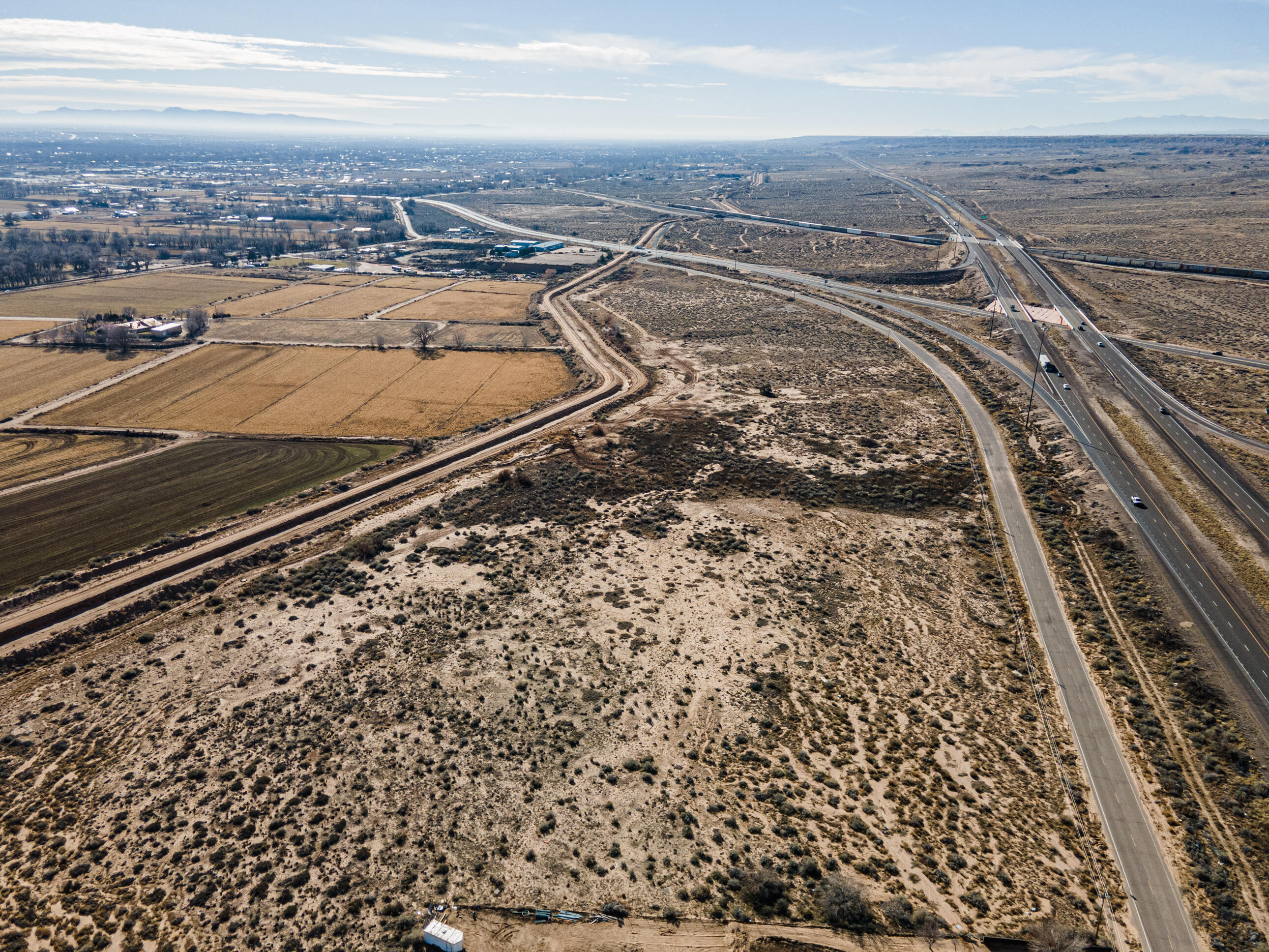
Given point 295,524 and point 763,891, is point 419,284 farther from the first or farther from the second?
point 763,891

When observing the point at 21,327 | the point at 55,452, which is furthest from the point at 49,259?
the point at 55,452

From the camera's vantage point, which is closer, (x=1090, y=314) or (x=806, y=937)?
(x=806, y=937)

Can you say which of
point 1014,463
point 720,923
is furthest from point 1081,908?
point 1014,463

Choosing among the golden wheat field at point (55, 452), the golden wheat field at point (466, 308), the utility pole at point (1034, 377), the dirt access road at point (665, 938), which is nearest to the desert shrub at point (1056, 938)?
the dirt access road at point (665, 938)

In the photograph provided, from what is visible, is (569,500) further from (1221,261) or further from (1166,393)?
(1221,261)

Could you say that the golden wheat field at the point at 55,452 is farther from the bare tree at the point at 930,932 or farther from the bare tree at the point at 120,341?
the bare tree at the point at 930,932
